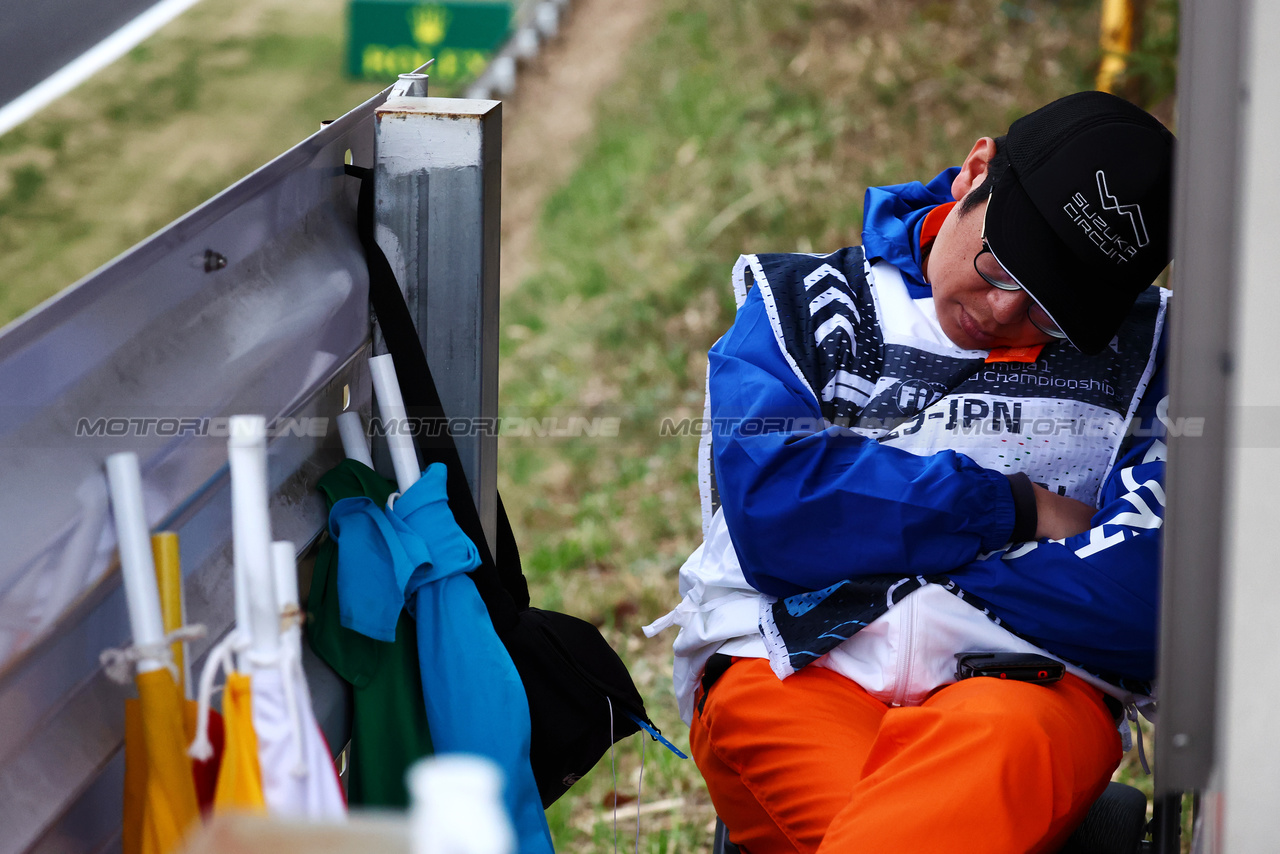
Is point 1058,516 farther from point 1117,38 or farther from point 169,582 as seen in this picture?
point 1117,38

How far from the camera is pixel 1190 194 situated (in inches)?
36.9

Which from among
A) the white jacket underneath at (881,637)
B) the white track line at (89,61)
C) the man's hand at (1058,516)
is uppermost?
the white track line at (89,61)

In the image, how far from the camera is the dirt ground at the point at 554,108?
23.4 feet

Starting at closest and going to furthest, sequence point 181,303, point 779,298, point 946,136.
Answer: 1. point 181,303
2. point 779,298
3. point 946,136

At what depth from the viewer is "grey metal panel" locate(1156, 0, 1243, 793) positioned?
93 cm

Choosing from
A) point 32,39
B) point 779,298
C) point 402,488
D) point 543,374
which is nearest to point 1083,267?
point 779,298

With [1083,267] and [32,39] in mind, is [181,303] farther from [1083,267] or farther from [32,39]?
[1083,267]

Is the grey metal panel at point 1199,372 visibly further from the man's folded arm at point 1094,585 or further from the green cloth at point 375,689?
the green cloth at point 375,689

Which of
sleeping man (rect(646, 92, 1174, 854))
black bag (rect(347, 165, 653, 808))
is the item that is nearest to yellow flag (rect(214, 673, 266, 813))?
black bag (rect(347, 165, 653, 808))

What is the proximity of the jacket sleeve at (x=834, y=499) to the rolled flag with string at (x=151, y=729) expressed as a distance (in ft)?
3.08

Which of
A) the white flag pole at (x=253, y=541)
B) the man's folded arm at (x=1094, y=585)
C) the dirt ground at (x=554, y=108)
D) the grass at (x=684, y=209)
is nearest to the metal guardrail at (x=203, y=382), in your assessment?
Answer: the white flag pole at (x=253, y=541)

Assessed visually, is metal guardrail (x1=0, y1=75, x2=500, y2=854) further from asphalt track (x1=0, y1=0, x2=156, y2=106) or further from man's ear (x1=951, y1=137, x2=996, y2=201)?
man's ear (x1=951, y1=137, x2=996, y2=201)

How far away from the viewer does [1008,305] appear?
1.84 meters

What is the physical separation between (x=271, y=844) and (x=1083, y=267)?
149cm
